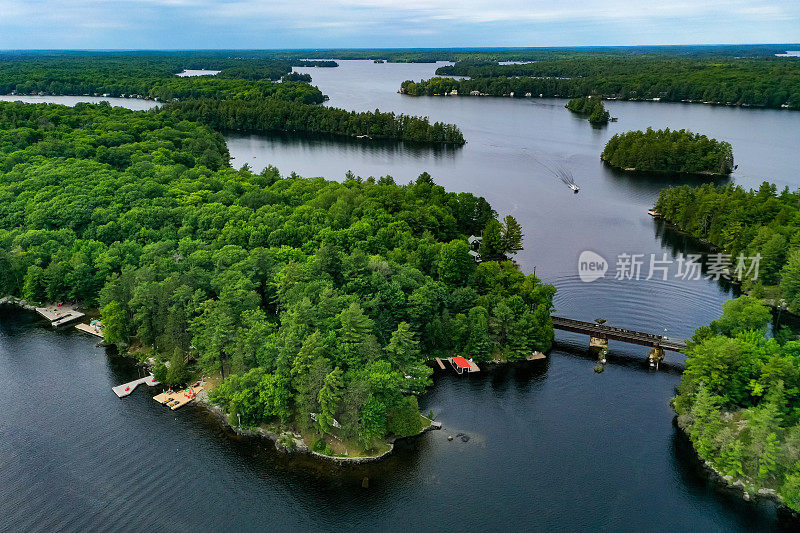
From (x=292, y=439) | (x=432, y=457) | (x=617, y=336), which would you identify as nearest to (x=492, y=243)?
(x=617, y=336)

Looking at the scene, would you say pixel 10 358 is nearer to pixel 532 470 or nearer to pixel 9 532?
pixel 9 532

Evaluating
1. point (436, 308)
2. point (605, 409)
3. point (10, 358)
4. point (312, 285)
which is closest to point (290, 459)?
point (312, 285)

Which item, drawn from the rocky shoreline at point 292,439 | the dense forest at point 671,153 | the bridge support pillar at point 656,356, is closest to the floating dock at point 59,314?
the rocky shoreline at point 292,439

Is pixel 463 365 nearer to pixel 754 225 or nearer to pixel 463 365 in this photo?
pixel 463 365

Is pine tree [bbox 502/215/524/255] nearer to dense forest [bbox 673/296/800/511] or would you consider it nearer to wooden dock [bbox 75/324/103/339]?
dense forest [bbox 673/296/800/511]

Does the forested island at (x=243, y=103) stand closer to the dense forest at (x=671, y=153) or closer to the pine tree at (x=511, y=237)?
the dense forest at (x=671, y=153)

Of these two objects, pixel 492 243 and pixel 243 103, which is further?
pixel 243 103
